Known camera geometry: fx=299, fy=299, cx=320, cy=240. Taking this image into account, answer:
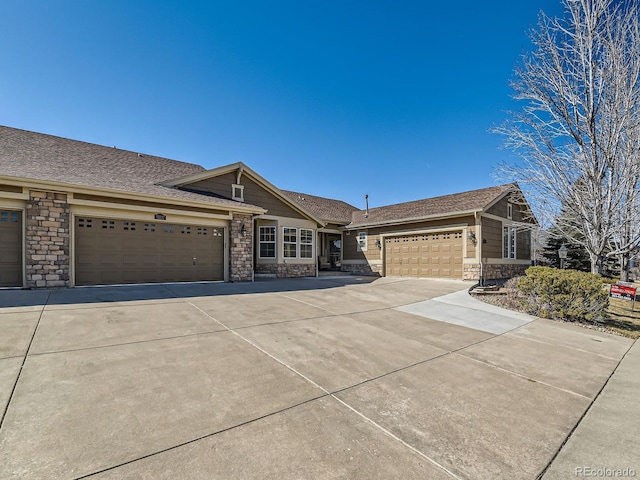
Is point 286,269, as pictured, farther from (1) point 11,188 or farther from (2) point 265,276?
(1) point 11,188

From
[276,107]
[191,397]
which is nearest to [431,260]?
[276,107]

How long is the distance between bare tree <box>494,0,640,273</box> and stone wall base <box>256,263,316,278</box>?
33.5 ft

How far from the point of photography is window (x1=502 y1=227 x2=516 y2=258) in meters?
15.3

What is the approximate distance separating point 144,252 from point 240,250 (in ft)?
11.3

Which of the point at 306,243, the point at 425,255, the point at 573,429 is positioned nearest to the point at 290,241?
the point at 306,243

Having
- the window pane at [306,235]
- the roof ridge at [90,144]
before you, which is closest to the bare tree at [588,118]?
the window pane at [306,235]

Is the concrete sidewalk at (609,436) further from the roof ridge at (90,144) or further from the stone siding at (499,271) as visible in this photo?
the roof ridge at (90,144)

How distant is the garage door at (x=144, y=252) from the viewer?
9281mm

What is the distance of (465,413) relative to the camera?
2963mm

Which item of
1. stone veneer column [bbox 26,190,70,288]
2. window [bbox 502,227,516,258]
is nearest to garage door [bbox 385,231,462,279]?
window [bbox 502,227,516,258]

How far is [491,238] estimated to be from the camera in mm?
14055

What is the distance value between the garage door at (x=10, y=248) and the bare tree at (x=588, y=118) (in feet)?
53.5

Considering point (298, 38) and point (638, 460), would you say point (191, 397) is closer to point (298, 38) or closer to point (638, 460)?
point (638, 460)

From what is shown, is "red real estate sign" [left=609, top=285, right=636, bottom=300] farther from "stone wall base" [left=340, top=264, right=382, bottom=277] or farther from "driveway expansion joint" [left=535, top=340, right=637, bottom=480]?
"stone wall base" [left=340, top=264, right=382, bottom=277]
